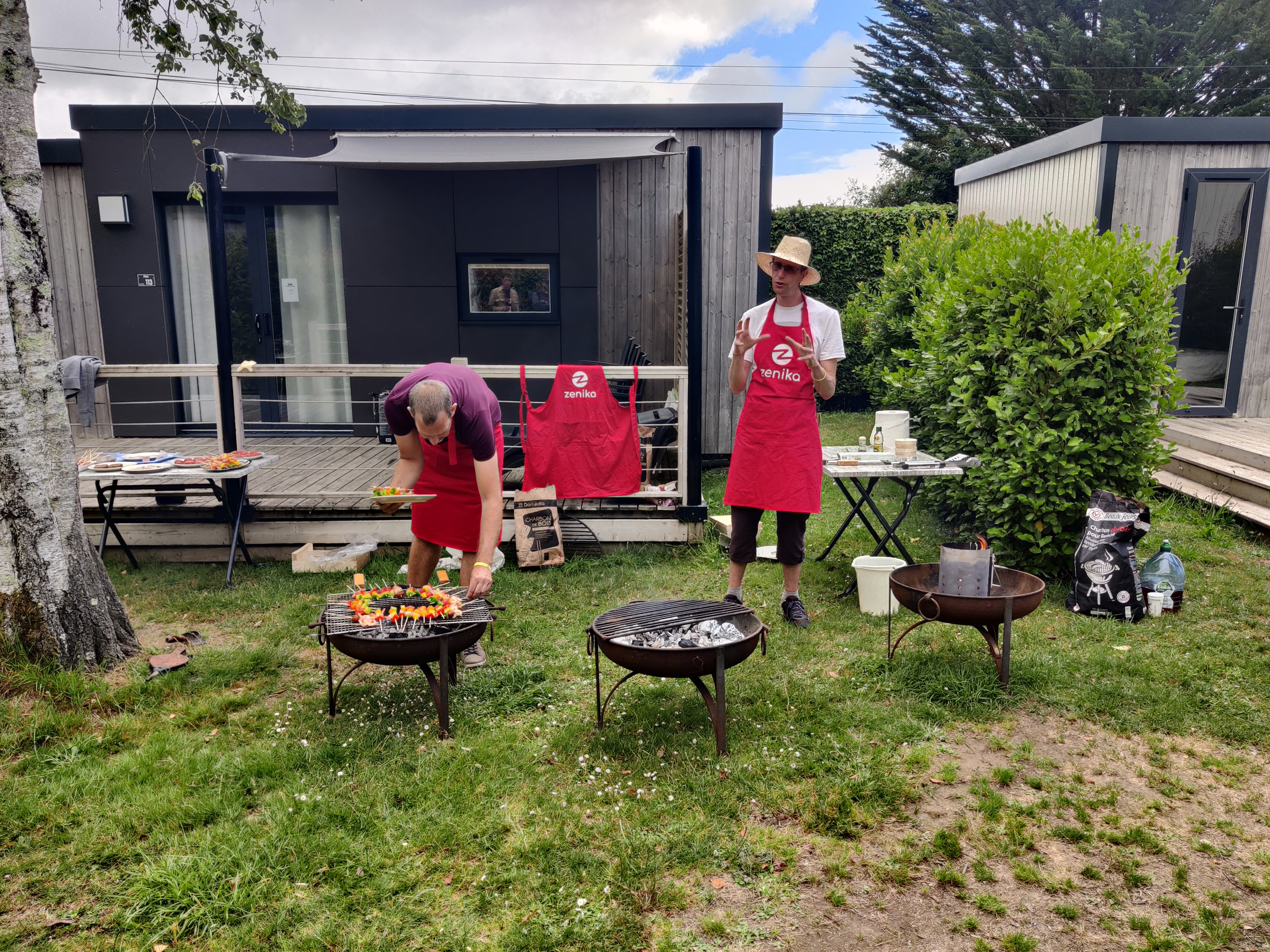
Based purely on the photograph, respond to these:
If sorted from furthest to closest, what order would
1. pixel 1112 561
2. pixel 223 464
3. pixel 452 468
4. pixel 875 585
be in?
pixel 223 464 → pixel 875 585 → pixel 1112 561 → pixel 452 468

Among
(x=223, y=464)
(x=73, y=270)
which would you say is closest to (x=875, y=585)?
(x=223, y=464)

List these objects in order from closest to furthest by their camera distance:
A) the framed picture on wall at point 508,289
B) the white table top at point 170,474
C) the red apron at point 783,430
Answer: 1. the red apron at point 783,430
2. the white table top at point 170,474
3. the framed picture on wall at point 508,289

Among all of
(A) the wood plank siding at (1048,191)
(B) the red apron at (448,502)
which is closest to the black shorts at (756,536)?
(B) the red apron at (448,502)

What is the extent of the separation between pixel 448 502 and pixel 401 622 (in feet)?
2.55

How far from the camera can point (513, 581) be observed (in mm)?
5691

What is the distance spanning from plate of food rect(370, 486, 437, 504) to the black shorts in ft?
5.49

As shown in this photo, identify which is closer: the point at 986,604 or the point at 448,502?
the point at 986,604

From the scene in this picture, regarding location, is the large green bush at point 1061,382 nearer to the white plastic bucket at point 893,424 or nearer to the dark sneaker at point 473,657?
the white plastic bucket at point 893,424

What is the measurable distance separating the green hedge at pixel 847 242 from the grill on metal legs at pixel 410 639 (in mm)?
10173

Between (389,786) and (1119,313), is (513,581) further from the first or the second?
(1119,313)

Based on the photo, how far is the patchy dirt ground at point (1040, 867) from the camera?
243cm

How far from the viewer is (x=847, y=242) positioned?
13008mm

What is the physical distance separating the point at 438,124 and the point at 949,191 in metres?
15.7

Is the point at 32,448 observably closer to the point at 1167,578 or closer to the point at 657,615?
the point at 657,615
